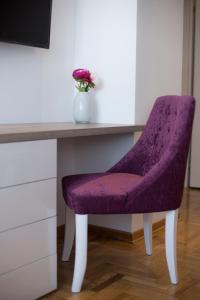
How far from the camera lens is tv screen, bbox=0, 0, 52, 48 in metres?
2.20

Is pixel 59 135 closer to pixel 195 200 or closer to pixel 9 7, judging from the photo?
pixel 9 7

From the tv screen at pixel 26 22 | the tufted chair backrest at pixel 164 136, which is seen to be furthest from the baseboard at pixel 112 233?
the tv screen at pixel 26 22

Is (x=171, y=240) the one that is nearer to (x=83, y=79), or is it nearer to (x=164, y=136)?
(x=164, y=136)

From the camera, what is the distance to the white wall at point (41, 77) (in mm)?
2402

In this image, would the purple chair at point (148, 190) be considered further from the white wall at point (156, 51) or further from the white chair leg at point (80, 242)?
the white wall at point (156, 51)

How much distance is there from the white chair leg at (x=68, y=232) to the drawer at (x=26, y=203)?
1.22 ft

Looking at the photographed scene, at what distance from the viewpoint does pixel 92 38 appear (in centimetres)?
282

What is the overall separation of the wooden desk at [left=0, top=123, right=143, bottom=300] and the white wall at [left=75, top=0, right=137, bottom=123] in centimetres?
77

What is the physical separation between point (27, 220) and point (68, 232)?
58cm

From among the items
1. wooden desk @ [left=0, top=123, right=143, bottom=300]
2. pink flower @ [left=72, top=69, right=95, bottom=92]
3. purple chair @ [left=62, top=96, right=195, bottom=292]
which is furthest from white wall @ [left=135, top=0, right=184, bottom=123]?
wooden desk @ [left=0, top=123, right=143, bottom=300]

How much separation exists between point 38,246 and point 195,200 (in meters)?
2.40

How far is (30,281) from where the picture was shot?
1.89 meters

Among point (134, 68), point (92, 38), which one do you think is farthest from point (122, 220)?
point (92, 38)

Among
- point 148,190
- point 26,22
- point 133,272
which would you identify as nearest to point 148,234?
point 133,272
